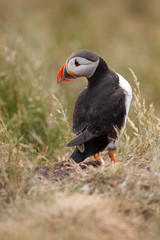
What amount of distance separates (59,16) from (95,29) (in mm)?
1336

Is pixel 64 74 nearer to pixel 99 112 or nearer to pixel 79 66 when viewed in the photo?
pixel 79 66

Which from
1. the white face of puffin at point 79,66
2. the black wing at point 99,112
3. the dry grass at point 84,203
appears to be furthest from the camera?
the white face of puffin at point 79,66

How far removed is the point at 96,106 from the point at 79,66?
40 centimetres

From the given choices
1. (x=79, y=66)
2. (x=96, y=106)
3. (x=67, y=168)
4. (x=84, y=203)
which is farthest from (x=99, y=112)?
(x=84, y=203)

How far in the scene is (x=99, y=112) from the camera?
4.11 m

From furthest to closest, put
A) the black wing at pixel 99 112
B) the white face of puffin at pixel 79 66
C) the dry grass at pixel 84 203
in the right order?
1. the white face of puffin at pixel 79 66
2. the black wing at pixel 99 112
3. the dry grass at pixel 84 203

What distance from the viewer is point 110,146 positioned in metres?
4.32

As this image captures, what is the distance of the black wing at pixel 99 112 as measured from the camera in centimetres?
409

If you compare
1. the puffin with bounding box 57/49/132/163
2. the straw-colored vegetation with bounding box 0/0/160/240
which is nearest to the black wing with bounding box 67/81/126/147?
the puffin with bounding box 57/49/132/163

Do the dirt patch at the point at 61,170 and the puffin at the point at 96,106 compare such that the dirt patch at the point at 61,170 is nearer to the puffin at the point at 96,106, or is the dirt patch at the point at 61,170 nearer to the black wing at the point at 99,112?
the puffin at the point at 96,106

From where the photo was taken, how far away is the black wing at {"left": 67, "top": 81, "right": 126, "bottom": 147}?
409 cm

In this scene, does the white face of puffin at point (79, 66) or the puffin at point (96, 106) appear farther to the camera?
the white face of puffin at point (79, 66)

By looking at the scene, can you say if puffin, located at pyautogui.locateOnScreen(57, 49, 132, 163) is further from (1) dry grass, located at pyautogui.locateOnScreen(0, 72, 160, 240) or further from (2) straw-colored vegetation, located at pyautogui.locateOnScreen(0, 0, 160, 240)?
(1) dry grass, located at pyautogui.locateOnScreen(0, 72, 160, 240)

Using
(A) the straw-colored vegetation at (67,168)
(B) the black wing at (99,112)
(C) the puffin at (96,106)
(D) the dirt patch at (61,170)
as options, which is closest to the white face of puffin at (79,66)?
(C) the puffin at (96,106)
